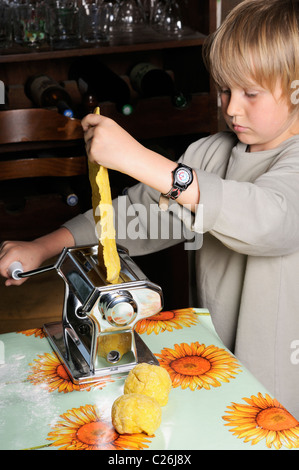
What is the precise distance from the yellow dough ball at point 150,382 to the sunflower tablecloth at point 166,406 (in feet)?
0.10

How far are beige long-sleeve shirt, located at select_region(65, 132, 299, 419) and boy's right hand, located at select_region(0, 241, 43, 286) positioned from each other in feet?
0.49

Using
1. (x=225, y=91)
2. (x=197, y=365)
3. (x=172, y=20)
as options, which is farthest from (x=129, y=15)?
(x=197, y=365)

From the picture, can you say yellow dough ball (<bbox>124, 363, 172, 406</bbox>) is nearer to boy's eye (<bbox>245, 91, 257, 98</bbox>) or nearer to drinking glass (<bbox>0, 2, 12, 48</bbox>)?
boy's eye (<bbox>245, 91, 257, 98</bbox>)

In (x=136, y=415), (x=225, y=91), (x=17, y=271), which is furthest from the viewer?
(x=225, y=91)

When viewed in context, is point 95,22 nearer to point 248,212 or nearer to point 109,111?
point 109,111

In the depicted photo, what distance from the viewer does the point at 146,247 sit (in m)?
1.62

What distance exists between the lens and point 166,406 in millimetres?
1022

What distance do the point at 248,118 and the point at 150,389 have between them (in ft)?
2.13

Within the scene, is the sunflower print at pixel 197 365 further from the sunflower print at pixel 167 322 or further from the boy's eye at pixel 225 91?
the boy's eye at pixel 225 91

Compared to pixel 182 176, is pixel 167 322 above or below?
below

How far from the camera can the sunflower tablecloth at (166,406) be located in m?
0.94

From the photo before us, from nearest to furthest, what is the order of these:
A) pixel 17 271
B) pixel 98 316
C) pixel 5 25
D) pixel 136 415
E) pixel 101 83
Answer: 1. pixel 136 415
2. pixel 98 316
3. pixel 17 271
4. pixel 5 25
5. pixel 101 83

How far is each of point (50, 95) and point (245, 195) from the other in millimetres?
1289

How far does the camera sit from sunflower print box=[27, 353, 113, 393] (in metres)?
1.09
